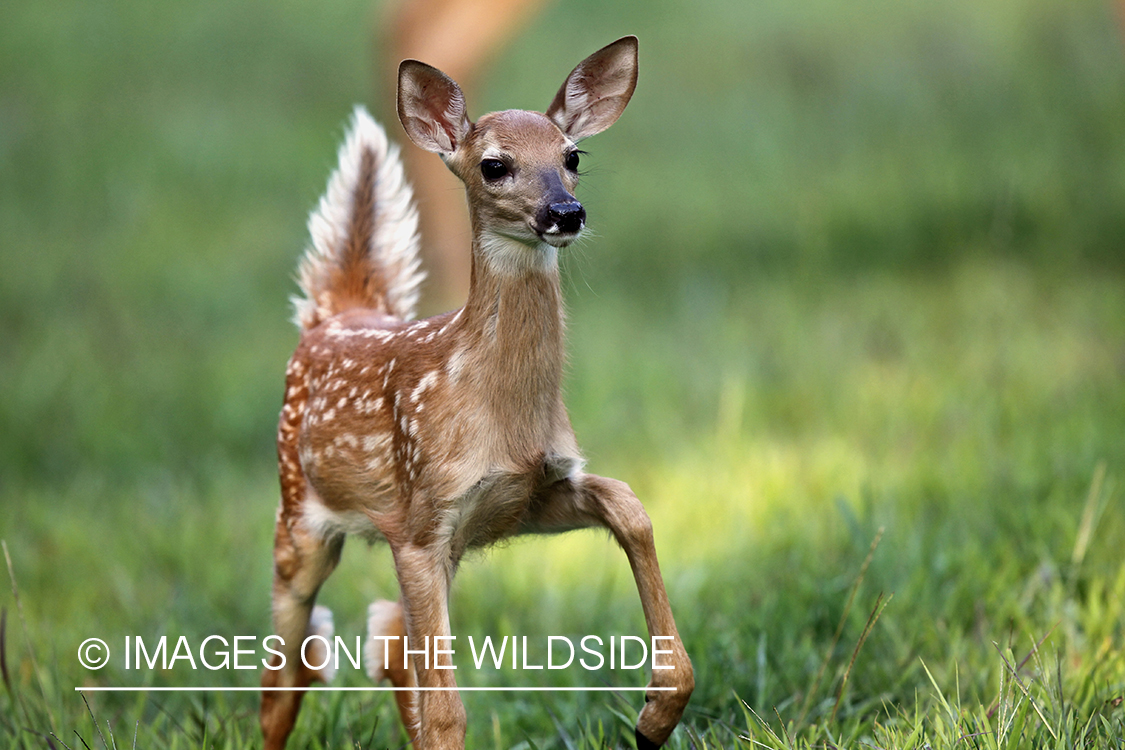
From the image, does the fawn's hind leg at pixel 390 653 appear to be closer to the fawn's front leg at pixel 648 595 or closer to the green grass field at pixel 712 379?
the green grass field at pixel 712 379

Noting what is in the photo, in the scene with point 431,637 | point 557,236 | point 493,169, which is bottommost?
point 431,637

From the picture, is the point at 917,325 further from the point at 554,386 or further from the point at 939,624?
the point at 554,386

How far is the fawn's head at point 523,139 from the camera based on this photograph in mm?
2516

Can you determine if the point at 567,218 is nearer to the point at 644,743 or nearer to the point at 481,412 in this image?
the point at 481,412

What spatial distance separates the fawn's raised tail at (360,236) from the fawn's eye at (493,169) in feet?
3.35

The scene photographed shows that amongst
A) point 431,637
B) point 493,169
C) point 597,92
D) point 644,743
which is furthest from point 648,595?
point 597,92

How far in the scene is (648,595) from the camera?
8.37ft

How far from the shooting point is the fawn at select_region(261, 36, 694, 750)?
100 inches

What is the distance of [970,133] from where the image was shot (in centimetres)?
859

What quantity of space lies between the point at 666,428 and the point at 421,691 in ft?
10.5

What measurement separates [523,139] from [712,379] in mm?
3702

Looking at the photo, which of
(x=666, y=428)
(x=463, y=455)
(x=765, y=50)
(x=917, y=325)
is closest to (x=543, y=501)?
(x=463, y=455)

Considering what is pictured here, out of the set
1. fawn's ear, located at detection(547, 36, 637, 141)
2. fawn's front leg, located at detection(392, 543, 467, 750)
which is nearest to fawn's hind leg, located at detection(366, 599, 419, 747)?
fawn's front leg, located at detection(392, 543, 467, 750)

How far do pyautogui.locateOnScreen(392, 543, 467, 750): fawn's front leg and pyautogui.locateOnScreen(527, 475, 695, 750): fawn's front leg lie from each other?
34 centimetres
